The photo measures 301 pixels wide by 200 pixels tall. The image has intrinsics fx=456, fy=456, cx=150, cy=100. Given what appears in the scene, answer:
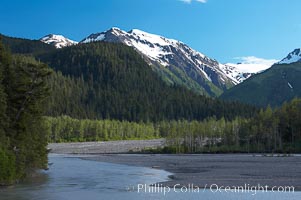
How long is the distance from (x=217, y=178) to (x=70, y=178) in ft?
62.2

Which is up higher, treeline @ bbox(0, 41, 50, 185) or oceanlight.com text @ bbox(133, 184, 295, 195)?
treeline @ bbox(0, 41, 50, 185)

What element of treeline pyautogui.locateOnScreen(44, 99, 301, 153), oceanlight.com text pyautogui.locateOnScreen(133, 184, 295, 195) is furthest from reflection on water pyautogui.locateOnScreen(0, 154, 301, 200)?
→ treeline pyautogui.locateOnScreen(44, 99, 301, 153)

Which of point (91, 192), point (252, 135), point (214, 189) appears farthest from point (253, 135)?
point (91, 192)

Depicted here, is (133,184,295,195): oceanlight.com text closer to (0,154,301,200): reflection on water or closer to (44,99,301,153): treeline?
(0,154,301,200): reflection on water

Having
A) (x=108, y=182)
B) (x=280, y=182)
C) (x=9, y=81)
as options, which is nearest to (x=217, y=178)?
(x=280, y=182)

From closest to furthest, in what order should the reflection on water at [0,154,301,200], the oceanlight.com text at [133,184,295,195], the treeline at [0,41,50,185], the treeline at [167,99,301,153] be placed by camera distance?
the reflection on water at [0,154,301,200] → the oceanlight.com text at [133,184,295,195] → the treeline at [0,41,50,185] → the treeline at [167,99,301,153]

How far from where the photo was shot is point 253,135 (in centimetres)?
13662

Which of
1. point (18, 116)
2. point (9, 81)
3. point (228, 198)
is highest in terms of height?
point (9, 81)

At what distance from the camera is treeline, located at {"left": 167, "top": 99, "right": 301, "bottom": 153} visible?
424 ft

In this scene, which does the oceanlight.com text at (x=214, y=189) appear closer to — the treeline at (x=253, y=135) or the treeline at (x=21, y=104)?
the treeline at (x=21, y=104)

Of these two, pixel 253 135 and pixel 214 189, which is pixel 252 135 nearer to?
pixel 253 135

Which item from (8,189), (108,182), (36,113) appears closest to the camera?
(8,189)

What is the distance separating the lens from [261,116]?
140m

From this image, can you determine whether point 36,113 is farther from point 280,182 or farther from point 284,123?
point 284,123
